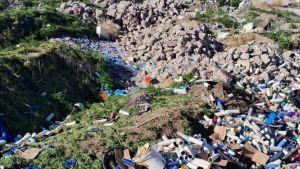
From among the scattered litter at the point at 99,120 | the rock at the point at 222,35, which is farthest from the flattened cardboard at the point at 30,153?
the rock at the point at 222,35

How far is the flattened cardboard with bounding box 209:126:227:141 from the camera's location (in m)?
11.2

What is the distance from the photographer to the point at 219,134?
11258 millimetres

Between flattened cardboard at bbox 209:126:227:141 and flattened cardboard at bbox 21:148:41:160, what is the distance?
12.5 feet

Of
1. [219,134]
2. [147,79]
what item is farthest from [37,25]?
[219,134]

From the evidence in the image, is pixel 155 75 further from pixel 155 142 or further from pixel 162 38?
pixel 155 142

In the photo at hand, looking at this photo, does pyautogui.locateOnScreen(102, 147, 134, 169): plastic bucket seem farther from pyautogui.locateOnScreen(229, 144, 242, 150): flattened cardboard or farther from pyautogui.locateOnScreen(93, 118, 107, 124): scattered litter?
pyautogui.locateOnScreen(229, 144, 242, 150): flattened cardboard

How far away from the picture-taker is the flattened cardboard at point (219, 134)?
1118cm

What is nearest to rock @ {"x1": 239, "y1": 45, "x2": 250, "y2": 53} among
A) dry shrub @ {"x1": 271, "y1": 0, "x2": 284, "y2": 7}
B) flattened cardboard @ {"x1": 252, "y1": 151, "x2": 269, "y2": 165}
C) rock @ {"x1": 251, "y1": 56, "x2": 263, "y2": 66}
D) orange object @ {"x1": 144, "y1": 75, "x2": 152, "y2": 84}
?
rock @ {"x1": 251, "y1": 56, "x2": 263, "y2": 66}

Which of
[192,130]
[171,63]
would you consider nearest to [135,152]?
[192,130]

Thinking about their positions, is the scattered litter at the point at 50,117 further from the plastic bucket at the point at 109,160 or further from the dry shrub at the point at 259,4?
the dry shrub at the point at 259,4

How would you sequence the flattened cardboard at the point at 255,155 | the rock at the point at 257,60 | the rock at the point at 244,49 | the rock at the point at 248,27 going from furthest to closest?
1. the rock at the point at 248,27
2. the rock at the point at 244,49
3. the rock at the point at 257,60
4. the flattened cardboard at the point at 255,155

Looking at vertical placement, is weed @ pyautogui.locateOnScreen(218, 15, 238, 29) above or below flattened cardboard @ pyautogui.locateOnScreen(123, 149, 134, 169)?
above

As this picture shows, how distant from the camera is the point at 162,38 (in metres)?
17.0

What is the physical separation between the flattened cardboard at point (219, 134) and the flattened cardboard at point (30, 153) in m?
3.81
